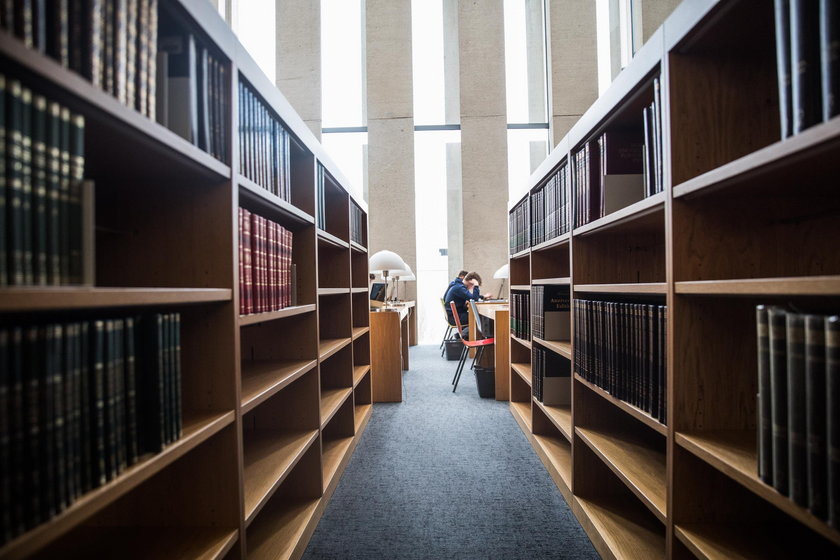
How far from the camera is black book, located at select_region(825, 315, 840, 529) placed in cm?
64

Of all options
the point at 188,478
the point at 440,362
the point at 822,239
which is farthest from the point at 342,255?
the point at 440,362

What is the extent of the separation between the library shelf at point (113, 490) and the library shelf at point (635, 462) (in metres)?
1.19

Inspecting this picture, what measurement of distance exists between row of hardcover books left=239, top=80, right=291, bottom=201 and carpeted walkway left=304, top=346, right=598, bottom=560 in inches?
52.2

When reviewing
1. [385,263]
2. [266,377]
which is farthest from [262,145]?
[385,263]

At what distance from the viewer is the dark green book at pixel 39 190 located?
570mm

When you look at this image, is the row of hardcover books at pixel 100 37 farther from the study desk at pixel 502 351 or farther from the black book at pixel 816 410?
the study desk at pixel 502 351

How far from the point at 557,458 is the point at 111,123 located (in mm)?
2182

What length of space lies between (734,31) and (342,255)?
2.05 metres

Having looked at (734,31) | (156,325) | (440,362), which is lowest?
(440,362)

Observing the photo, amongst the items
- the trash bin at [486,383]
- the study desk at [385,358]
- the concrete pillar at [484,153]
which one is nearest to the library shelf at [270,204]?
the study desk at [385,358]

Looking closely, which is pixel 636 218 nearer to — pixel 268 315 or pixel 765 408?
pixel 765 408

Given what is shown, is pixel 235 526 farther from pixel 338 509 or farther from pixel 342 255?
pixel 342 255

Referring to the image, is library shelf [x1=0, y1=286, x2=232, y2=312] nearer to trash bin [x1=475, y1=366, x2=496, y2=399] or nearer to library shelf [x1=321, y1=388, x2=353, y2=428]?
library shelf [x1=321, y1=388, x2=353, y2=428]

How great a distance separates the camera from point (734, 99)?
1.04m
